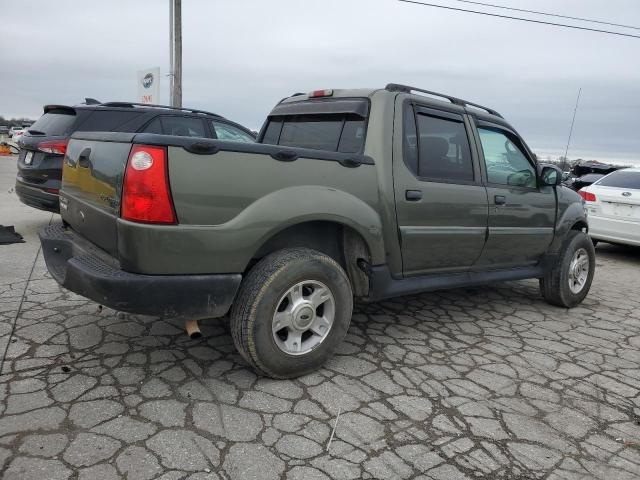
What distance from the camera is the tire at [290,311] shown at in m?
2.83

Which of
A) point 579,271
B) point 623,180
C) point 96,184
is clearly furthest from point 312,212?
point 623,180

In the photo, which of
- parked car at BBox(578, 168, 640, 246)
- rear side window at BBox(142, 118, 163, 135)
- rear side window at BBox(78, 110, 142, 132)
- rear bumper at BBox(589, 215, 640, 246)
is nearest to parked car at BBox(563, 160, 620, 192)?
parked car at BBox(578, 168, 640, 246)

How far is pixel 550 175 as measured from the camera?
4.64 m

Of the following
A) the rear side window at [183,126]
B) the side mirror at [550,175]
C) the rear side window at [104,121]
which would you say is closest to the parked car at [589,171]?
the side mirror at [550,175]

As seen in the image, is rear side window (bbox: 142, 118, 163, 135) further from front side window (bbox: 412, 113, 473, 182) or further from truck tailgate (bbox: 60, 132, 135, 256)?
front side window (bbox: 412, 113, 473, 182)

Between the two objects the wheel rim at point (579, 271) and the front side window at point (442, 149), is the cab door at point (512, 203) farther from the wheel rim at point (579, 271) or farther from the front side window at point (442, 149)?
the wheel rim at point (579, 271)

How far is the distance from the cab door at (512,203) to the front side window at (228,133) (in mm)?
4045

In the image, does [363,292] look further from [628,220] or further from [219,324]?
[628,220]

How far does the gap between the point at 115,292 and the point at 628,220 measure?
778cm

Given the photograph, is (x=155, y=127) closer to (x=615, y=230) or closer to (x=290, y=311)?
(x=290, y=311)

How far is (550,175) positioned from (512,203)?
628 mm

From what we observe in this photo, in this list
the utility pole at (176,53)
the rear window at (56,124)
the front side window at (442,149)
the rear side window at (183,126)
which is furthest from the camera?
the utility pole at (176,53)

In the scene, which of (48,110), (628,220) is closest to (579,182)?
(628,220)

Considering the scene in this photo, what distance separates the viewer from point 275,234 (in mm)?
2953
